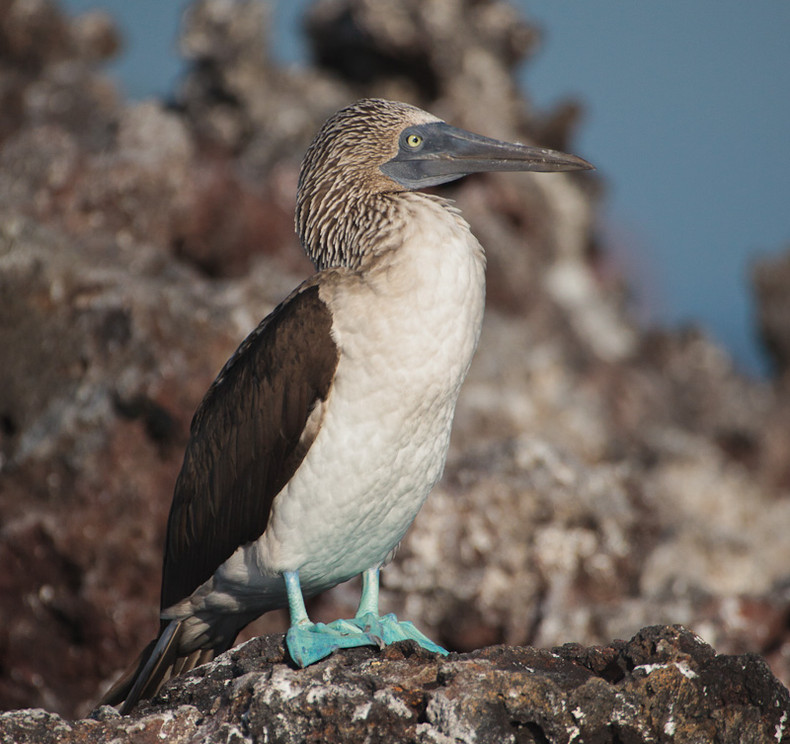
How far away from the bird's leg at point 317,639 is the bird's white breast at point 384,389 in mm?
345

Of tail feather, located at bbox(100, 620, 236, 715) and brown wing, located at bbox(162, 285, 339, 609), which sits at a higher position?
brown wing, located at bbox(162, 285, 339, 609)

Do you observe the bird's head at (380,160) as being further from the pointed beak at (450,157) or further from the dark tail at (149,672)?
the dark tail at (149,672)

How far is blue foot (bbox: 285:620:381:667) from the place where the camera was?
3094 millimetres

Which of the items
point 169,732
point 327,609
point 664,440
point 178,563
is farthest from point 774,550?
point 169,732

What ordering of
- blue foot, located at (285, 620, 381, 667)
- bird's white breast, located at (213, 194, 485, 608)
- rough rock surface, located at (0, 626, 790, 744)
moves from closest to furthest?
rough rock surface, located at (0, 626, 790, 744) → blue foot, located at (285, 620, 381, 667) → bird's white breast, located at (213, 194, 485, 608)

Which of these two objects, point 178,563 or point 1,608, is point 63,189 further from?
point 178,563

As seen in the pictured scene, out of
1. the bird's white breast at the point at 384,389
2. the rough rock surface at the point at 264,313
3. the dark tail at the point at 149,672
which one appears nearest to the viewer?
the bird's white breast at the point at 384,389

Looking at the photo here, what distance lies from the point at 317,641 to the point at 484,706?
27.6 inches

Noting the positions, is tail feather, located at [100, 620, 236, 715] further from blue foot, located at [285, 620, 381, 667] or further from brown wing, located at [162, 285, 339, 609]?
blue foot, located at [285, 620, 381, 667]

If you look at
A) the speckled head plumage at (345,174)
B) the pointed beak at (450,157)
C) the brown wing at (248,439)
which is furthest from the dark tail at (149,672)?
the pointed beak at (450,157)

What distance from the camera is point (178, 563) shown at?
411 centimetres

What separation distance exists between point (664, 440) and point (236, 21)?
808cm

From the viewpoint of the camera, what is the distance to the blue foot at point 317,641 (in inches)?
122

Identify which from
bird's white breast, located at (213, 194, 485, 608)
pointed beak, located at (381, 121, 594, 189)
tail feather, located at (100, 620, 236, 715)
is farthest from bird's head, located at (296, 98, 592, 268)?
tail feather, located at (100, 620, 236, 715)
